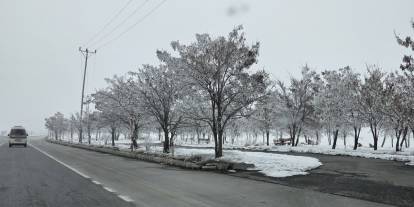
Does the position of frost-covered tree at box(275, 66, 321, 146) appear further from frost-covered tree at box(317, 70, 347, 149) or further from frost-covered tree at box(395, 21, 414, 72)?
frost-covered tree at box(395, 21, 414, 72)

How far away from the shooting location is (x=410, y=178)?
15.7 metres

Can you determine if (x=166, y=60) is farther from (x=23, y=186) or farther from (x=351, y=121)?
(x=351, y=121)

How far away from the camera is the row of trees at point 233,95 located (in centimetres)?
2484

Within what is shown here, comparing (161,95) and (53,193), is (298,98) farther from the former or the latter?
(53,193)

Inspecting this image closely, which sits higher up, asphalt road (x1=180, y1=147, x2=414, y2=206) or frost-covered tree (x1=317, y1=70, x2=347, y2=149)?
frost-covered tree (x1=317, y1=70, x2=347, y2=149)

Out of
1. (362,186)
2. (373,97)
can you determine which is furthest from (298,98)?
(362,186)

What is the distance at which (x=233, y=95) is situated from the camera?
2511 centimetres

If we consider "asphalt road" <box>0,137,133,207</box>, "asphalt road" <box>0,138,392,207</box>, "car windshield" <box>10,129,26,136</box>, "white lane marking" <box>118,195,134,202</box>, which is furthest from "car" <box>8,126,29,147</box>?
"white lane marking" <box>118,195,134,202</box>

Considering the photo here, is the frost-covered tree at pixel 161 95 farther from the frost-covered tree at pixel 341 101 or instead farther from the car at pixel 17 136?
the car at pixel 17 136

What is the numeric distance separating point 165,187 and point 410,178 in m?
10.1

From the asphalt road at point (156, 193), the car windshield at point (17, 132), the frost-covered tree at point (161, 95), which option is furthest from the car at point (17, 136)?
the asphalt road at point (156, 193)

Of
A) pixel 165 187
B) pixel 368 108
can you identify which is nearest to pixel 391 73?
pixel 368 108

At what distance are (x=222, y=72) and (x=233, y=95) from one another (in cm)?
164

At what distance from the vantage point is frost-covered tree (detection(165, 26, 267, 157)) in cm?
2461
